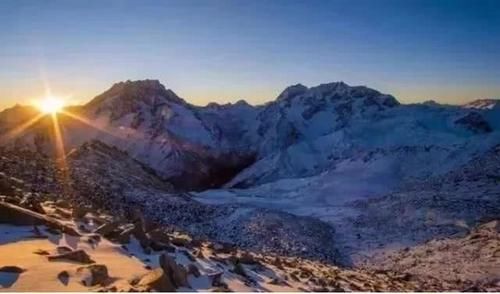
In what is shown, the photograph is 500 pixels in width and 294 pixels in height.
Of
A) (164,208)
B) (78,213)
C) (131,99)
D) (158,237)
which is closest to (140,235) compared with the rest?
(158,237)

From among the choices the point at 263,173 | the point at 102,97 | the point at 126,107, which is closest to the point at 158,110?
the point at 126,107

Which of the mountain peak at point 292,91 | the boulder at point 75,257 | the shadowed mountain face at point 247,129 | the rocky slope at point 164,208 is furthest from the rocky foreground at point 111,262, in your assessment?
the mountain peak at point 292,91

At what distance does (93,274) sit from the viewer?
5.78 m

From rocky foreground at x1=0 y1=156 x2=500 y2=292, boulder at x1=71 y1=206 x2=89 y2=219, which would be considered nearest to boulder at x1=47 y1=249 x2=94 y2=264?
rocky foreground at x1=0 y1=156 x2=500 y2=292

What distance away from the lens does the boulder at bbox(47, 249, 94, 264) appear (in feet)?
20.7

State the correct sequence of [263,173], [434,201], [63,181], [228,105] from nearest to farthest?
[63,181] < [434,201] < [263,173] < [228,105]

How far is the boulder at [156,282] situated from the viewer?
553cm

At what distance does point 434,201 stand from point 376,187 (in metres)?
14.0

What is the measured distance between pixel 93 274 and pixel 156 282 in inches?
27.4

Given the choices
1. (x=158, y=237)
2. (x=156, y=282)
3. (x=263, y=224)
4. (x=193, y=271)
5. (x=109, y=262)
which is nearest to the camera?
(x=156, y=282)

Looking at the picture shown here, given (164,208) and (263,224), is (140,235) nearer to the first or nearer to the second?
(164,208)

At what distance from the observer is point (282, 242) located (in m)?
21.4

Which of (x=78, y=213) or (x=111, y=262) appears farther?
(x=78, y=213)

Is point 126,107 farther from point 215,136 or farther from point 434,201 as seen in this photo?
point 434,201
